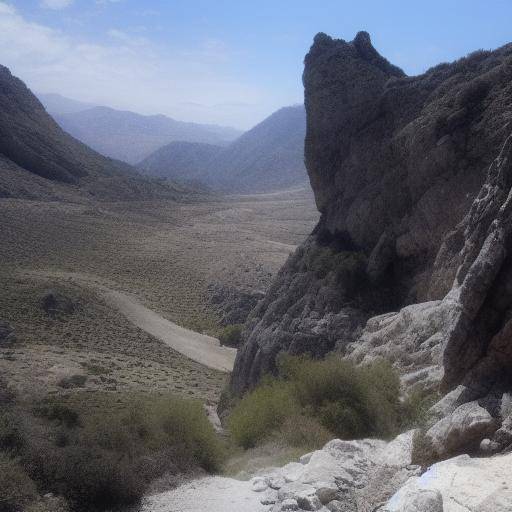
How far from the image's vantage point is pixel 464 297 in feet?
29.9

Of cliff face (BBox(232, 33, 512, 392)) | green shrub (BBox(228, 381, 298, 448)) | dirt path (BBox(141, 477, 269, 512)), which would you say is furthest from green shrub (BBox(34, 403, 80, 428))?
cliff face (BBox(232, 33, 512, 392))

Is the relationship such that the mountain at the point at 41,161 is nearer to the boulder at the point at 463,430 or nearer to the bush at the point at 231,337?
the bush at the point at 231,337

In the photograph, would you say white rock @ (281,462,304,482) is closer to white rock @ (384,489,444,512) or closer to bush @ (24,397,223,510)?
bush @ (24,397,223,510)

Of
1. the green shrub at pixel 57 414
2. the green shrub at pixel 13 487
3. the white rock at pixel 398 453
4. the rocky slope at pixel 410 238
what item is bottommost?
the green shrub at pixel 57 414

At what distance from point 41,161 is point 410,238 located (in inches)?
3331

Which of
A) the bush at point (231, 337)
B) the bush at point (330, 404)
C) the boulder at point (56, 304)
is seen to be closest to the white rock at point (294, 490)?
the bush at point (330, 404)

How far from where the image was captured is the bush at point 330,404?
12.0 meters

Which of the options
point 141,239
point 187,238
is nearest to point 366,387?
point 141,239

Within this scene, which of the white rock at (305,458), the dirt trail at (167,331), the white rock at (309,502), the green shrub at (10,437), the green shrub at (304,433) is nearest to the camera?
the white rock at (309,502)

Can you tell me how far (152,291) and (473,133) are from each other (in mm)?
35881

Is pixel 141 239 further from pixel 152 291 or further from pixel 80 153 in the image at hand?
pixel 80 153

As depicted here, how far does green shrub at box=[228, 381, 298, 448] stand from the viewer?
43.7ft

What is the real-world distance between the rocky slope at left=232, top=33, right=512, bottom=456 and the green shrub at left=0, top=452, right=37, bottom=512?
6.00 meters

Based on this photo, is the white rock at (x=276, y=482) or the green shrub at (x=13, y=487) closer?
the green shrub at (x=13, y=487)
